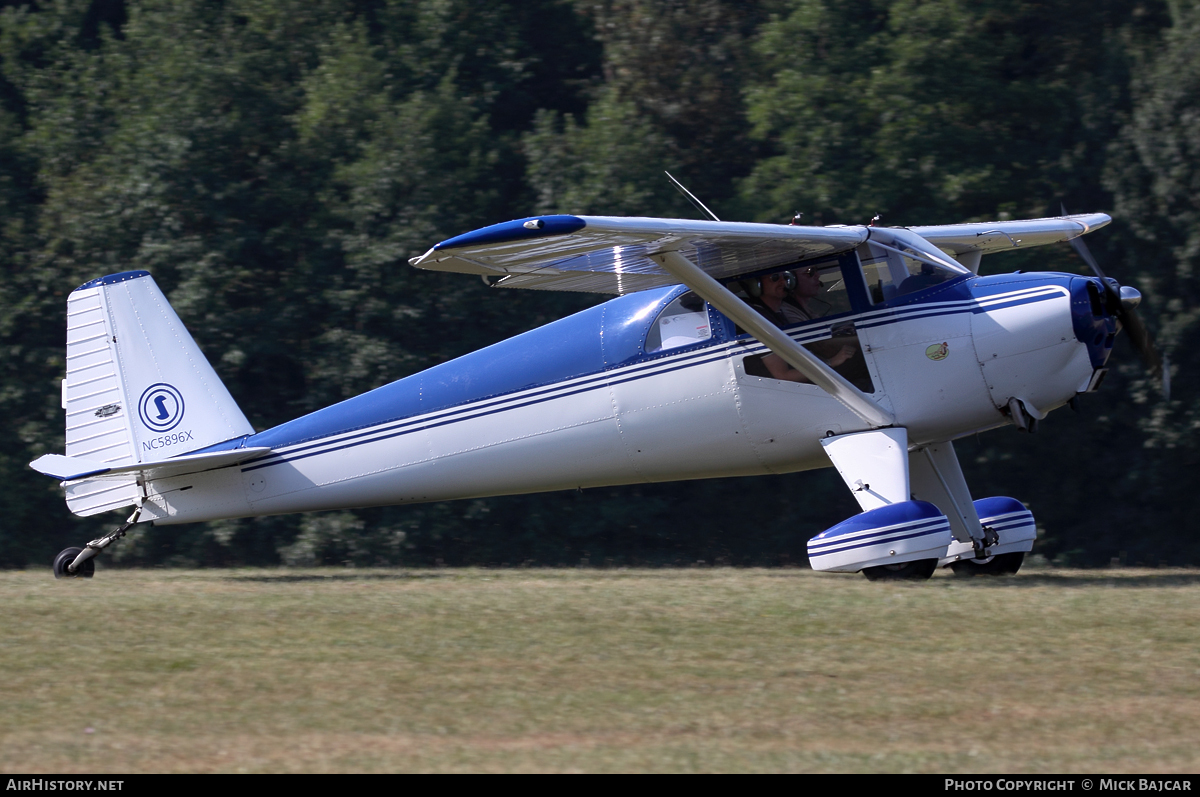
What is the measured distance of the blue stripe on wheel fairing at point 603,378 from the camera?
985 centimetres

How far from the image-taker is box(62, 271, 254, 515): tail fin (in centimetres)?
1178

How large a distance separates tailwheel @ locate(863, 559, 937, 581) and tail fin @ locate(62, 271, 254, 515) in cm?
576

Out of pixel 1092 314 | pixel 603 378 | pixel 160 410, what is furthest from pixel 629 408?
pixel 160 410

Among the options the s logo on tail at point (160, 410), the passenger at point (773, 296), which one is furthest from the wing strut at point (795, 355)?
the s logo on tail at point (160, 410)

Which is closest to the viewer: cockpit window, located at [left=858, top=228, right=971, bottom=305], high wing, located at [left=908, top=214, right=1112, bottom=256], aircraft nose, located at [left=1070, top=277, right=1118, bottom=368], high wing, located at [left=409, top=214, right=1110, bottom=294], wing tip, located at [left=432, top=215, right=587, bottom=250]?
wing tip, located at [left=432, top=215, right=587, bottom=250]

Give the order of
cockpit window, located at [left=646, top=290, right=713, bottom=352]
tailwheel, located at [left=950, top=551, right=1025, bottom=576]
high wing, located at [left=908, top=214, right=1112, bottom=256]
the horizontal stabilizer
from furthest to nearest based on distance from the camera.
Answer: the horizontal stabilizer → high wing, located at [left=908, top=214, right=1112, bottom=256] → tailwheel, located at [left=950, top=551, right=1025, bottom=576] → cockpit window, located at [left=646, top=290, right=713, bottom=352]

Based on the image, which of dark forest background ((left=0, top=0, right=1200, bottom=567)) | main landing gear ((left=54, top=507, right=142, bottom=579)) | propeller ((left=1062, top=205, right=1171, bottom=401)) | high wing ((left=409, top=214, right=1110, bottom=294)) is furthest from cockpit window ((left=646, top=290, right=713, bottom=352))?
dark forest background ((left=0, top=0, right=1200, bottom=567))

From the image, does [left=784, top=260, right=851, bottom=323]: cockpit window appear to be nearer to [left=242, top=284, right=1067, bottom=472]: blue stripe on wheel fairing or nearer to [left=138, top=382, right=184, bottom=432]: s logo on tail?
[left=242, top=284, right=1067, bottom=472]: blue stripe on wheel fairing

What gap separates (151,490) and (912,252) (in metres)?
6.88

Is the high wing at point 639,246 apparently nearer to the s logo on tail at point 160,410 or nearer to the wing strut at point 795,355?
the wing strut at point 795,355

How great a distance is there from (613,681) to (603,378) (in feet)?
14.7

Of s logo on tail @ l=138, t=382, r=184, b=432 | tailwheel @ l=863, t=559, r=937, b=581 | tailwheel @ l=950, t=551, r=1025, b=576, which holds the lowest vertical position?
tailwheel @ l=950, t=551, r=1025, b=576

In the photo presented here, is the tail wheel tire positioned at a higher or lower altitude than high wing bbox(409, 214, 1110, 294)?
lower
